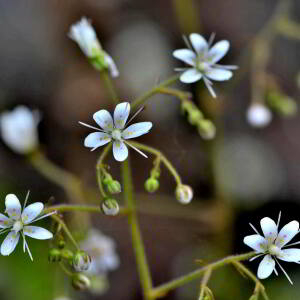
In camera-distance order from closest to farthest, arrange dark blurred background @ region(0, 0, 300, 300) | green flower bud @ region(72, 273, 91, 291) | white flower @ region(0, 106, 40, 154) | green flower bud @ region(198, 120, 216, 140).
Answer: green flower bud @ region(72, 273, 91, 291) → green flower bud @ region(198, 120, 216, 140) → white flower @ region(0, 106, 40, 154) → dark blurred background @ region(0, 0, 300, 300)

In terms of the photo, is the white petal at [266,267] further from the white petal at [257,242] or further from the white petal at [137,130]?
the white petal at [137,130]

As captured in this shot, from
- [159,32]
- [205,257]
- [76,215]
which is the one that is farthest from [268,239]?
[159,32]

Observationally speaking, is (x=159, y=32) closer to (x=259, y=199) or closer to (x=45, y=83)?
(x=45, y=83)

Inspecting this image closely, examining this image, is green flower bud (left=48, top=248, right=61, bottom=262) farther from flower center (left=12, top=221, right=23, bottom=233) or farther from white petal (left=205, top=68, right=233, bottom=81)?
white petal (left=205, top=68, right=233, bottom=81)

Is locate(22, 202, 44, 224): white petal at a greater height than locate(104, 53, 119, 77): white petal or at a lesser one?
lesser

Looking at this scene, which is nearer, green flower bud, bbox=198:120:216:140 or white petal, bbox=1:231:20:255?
white petal, bbox=1:231:20:255

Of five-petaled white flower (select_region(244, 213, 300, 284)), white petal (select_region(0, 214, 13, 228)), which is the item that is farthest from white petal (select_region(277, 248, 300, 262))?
white petal (select_region(0, 214, 13, 228))

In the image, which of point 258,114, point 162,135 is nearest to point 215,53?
point 258,114
